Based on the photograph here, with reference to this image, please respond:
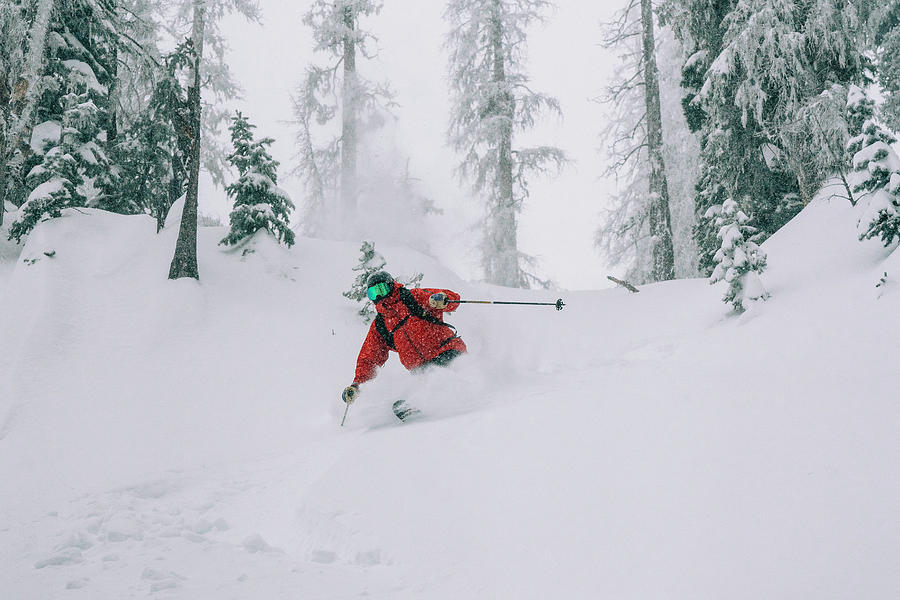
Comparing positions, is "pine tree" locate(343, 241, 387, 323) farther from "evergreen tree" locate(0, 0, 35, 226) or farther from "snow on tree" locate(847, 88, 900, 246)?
"snow on tree" locate(847, 88, 900, 246)

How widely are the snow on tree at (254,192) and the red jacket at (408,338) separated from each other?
682cm

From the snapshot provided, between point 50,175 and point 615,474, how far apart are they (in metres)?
13.3

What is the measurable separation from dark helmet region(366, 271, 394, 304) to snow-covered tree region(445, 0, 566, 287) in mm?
12170

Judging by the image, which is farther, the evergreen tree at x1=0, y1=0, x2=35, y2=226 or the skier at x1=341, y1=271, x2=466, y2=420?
the evergreen tree at x1=0, y1=0, x2=35, y2=226

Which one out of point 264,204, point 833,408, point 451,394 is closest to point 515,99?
point 264,204

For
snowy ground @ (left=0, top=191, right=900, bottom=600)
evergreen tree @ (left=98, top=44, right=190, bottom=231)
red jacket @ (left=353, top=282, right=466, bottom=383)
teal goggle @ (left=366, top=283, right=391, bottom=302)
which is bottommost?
snowy ground @ (left=0, top=191, right=900, bottom=600)

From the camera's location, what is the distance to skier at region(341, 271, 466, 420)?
692 centimetres

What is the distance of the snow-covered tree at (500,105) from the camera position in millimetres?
18578

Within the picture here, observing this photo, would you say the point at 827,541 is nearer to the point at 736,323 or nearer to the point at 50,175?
the point at 736,323

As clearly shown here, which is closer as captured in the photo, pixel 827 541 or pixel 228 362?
pixel 827 541

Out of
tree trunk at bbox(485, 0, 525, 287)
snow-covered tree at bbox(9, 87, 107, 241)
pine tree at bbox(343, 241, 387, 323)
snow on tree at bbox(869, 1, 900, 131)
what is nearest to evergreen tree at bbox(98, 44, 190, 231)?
snow-covered tree at bbox(9, 87, 107, 241)

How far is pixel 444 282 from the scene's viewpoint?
13.5 metres

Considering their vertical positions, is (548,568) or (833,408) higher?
(833,408)

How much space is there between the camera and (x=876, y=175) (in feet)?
22.7
